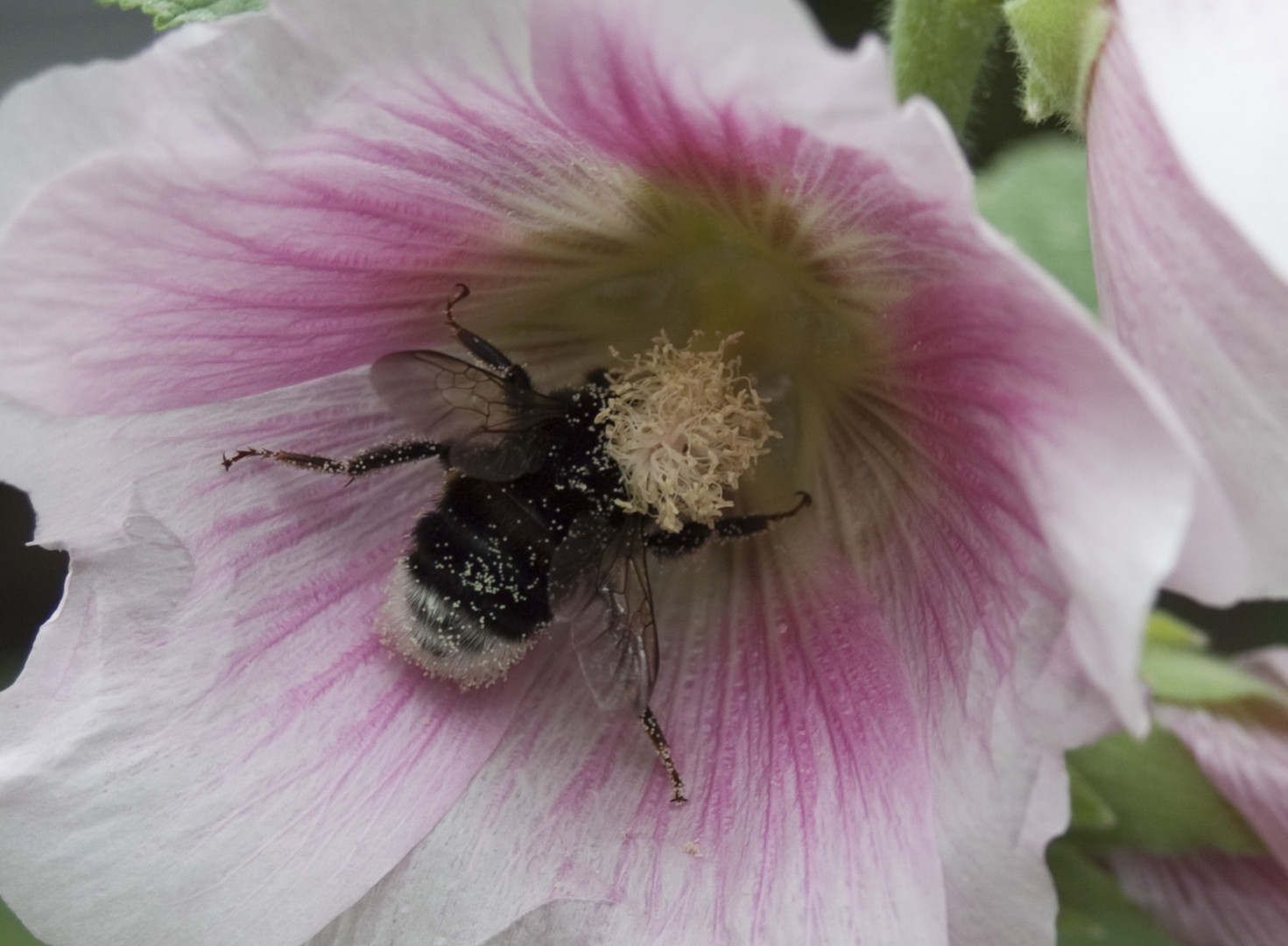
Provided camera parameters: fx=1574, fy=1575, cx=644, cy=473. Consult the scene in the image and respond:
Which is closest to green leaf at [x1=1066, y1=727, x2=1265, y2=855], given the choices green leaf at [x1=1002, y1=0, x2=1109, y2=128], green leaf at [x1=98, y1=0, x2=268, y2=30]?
green leaf at [x1=1002, y1=0, x2=1109, y2=128]

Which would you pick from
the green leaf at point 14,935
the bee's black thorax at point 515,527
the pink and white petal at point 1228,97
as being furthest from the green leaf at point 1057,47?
the green leaf at point 14,935

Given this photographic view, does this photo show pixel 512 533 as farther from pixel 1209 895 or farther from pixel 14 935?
pixel 14 935

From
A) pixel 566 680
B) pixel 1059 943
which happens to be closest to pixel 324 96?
pixel 566 680

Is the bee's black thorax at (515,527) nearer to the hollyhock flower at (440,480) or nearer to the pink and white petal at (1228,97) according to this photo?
the hollyhock flower at (440,480)

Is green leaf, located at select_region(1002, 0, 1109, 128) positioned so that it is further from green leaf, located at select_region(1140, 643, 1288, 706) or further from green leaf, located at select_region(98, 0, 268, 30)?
green leaf, located at select_region(98, 0, 268, 30)

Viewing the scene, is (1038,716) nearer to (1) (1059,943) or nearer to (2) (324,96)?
(2) (324,96)
